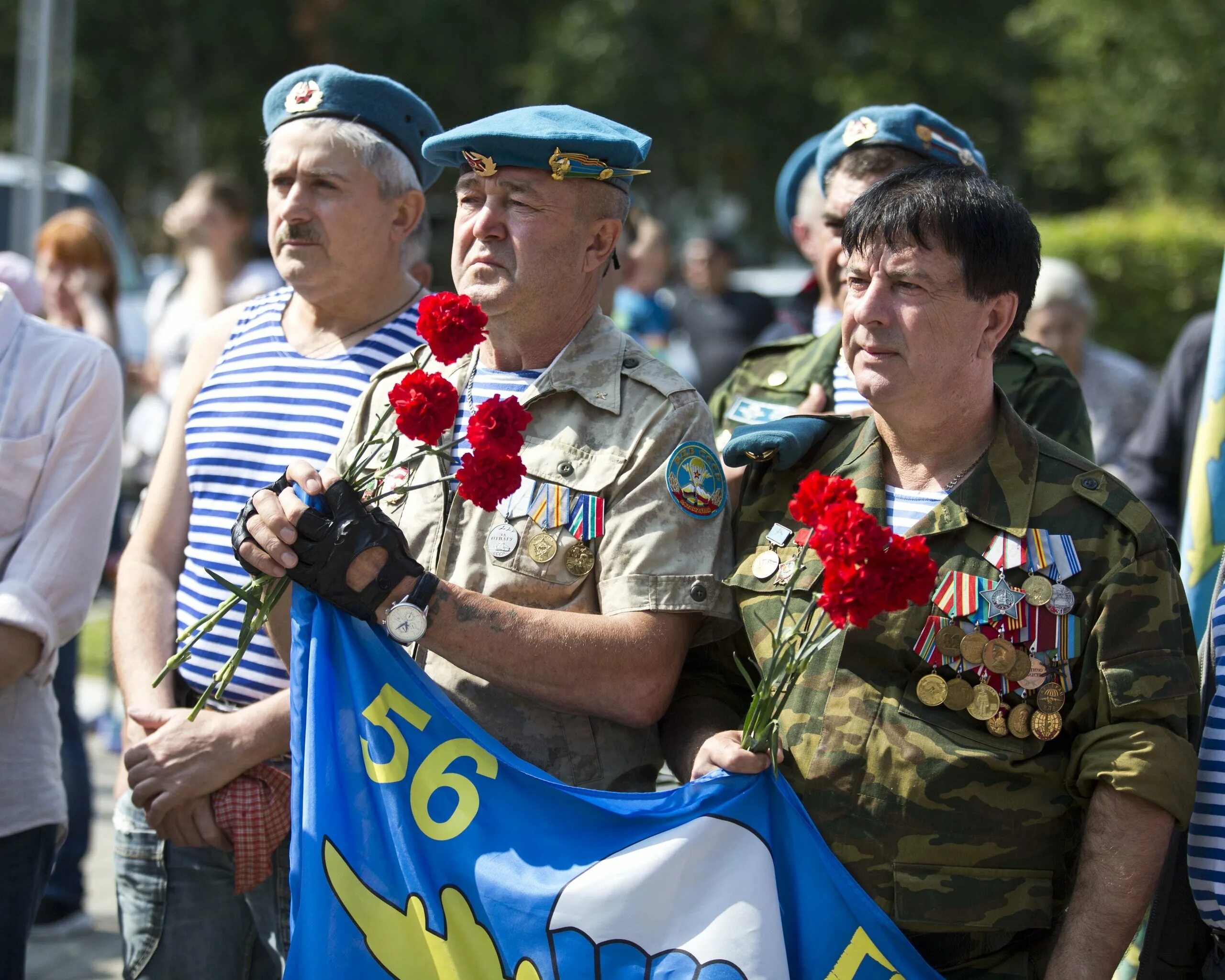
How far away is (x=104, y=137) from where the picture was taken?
2655 centimetres

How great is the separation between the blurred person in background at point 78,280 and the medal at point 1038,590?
15.0ft

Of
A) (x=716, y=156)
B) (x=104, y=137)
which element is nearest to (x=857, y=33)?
(x=716, y=156)

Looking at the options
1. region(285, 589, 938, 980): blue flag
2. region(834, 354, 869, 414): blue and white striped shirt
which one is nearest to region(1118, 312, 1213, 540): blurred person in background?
region(834, 354, 869, 414): blue and white striped shirt

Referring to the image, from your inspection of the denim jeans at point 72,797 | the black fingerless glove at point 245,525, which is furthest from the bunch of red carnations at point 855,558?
the denim jeans at point 72,797

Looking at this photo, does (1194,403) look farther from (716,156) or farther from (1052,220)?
(716,156)

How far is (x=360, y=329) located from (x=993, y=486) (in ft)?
4.85

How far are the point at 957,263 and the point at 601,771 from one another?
3.63 ft

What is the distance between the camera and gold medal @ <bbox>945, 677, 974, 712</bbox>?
2.39 metres

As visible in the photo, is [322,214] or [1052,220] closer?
[322,214]

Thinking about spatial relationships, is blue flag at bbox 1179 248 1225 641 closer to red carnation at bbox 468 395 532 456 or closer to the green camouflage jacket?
the green camouflage jacket

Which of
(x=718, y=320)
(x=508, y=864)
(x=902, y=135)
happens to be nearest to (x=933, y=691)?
(x=508, y=864)

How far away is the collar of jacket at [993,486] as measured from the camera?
96.6 inches

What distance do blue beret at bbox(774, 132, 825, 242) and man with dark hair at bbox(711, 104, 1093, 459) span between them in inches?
17.0

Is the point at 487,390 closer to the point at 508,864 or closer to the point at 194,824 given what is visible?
the point at 508,864
